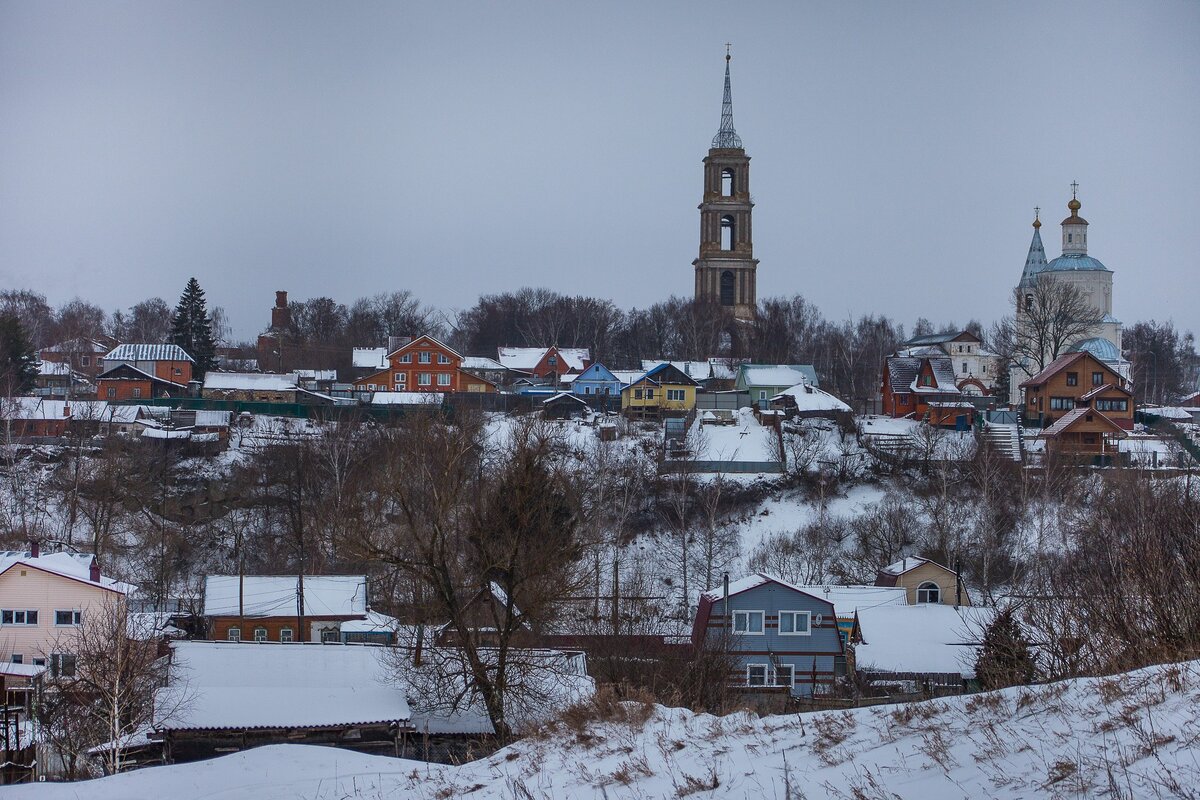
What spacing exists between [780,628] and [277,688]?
380 inches

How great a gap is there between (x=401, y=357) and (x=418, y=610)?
1216 inches

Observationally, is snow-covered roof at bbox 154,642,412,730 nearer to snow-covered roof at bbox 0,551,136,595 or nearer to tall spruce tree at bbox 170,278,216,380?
snow-covered roof at bbox 0,551,136,595

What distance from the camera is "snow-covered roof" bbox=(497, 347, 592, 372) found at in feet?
181

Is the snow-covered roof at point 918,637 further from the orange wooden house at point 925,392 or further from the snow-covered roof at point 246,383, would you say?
the snow-covered roof at point 246,383

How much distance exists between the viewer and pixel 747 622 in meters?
21.4

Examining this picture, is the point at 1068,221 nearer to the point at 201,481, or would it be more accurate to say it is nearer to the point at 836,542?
the point at 836,542

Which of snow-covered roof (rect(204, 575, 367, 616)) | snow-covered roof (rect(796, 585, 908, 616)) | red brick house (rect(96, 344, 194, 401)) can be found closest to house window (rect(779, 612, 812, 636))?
snow-covered roof (rect(796, 585, 908, 616))

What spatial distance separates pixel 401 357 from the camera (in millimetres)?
47875

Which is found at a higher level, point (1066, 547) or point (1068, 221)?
point (1068, 221)

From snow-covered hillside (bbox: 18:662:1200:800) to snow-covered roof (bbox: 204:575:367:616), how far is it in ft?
50.6

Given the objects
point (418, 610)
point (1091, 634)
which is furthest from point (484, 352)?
point (1091, 634)

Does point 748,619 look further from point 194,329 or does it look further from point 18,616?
point 194,329

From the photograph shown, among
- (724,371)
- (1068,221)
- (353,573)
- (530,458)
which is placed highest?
(1068,221)

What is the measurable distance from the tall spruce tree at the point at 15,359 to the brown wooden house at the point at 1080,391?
40127 millimetres
